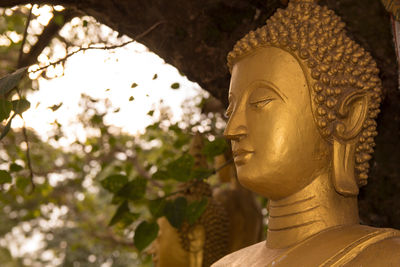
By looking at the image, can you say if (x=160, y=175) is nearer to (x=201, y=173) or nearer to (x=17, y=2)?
(x=201, y=173)

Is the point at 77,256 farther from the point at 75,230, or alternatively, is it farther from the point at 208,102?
the point at 208,102

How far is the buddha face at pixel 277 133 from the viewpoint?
2053 millimetres

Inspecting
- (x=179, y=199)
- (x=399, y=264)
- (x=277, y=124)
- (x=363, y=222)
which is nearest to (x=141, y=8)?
(x=179, y=199)

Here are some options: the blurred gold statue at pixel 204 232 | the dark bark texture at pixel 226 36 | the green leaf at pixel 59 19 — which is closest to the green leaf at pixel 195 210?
the dark bark texture at pixel 226 36

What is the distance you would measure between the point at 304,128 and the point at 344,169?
0.61 feet

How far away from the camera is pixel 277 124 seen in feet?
6.78

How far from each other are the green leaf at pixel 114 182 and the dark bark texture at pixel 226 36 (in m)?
0.59

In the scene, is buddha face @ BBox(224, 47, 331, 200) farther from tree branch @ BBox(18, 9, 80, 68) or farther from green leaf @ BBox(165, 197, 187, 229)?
tree branch @ BBox(18, 9, 80, 68)

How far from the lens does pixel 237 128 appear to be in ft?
6.93

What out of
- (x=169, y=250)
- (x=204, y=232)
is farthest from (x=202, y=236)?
(x=169, y=250)

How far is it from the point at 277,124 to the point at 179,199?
921 mm

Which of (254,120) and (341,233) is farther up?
(254,120)

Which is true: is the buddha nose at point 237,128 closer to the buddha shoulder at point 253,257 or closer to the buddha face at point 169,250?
the buddha shoulder at point 253,257

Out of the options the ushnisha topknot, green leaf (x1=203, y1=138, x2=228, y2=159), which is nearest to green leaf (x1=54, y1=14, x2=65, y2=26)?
green leaf (x1=203, y1=138, x2=228, y2=159)
